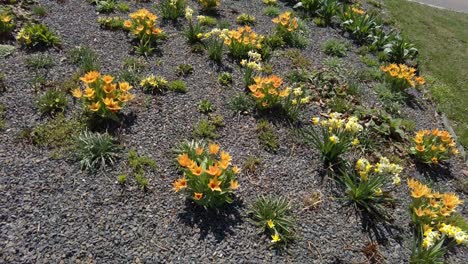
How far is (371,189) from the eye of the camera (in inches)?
163

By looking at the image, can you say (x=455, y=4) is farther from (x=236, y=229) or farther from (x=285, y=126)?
(x=236, y=229)

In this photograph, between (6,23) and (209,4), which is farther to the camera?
(209,4)

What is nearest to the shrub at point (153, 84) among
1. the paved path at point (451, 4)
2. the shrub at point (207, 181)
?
the shrub at point (207, 181)

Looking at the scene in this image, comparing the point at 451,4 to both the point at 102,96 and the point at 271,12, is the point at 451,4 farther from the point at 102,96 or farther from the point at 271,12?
the point at 102,96

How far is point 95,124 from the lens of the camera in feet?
15.0

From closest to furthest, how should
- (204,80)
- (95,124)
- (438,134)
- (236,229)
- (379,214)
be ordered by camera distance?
(236,229) < (379,214) < (95,124) < (438,134) < (204,80)

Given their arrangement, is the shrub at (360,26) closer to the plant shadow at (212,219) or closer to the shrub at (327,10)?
the shrub at (327,10)

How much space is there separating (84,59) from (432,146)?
4761 mm

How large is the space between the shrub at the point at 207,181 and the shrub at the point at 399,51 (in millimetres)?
4826

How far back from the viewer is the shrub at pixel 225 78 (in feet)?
18.4

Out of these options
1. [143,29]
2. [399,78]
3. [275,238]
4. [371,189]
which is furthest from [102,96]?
[399,78]

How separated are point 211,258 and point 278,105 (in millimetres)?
2482

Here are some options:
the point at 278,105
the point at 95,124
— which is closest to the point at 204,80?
the point at 278,105

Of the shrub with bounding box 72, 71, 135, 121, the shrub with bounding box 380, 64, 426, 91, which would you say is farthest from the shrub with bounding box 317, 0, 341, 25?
the shrub with bounding box 72, 71, 135, 121
